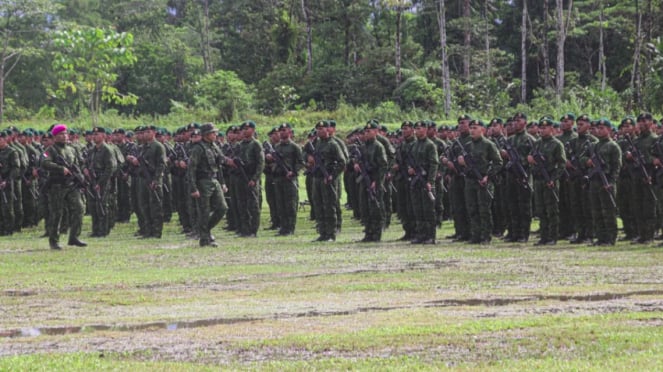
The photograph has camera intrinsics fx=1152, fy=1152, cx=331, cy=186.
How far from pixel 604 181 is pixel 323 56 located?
4482 centimetres

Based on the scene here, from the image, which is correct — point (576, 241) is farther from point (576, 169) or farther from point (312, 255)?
point (312, 255)

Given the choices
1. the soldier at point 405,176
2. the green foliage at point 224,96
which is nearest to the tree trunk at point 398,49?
the green foliage at point 224,96

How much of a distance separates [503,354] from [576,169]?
1188 centimetres

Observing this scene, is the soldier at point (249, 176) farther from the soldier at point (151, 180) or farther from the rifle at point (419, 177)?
the rifle at point (419, 177)

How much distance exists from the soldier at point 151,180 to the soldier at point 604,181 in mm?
8846

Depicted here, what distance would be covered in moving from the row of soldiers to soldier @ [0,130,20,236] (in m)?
2.58

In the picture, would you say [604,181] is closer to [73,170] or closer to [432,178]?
[432,178]

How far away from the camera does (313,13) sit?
200 feet

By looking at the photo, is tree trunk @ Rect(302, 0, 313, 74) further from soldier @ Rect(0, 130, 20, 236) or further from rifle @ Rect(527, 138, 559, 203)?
rifle @ Rect(527, 138, 559, 203)

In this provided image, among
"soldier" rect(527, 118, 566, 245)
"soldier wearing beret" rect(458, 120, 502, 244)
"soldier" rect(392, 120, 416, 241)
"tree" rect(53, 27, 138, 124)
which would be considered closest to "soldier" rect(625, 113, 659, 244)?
"soldier" rect(527, 118, 566, 245)

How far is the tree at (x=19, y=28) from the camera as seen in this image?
56.3m

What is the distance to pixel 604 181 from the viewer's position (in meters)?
19.6

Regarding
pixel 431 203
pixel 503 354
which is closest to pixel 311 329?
pixel 503 354

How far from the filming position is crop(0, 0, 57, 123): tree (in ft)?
185
